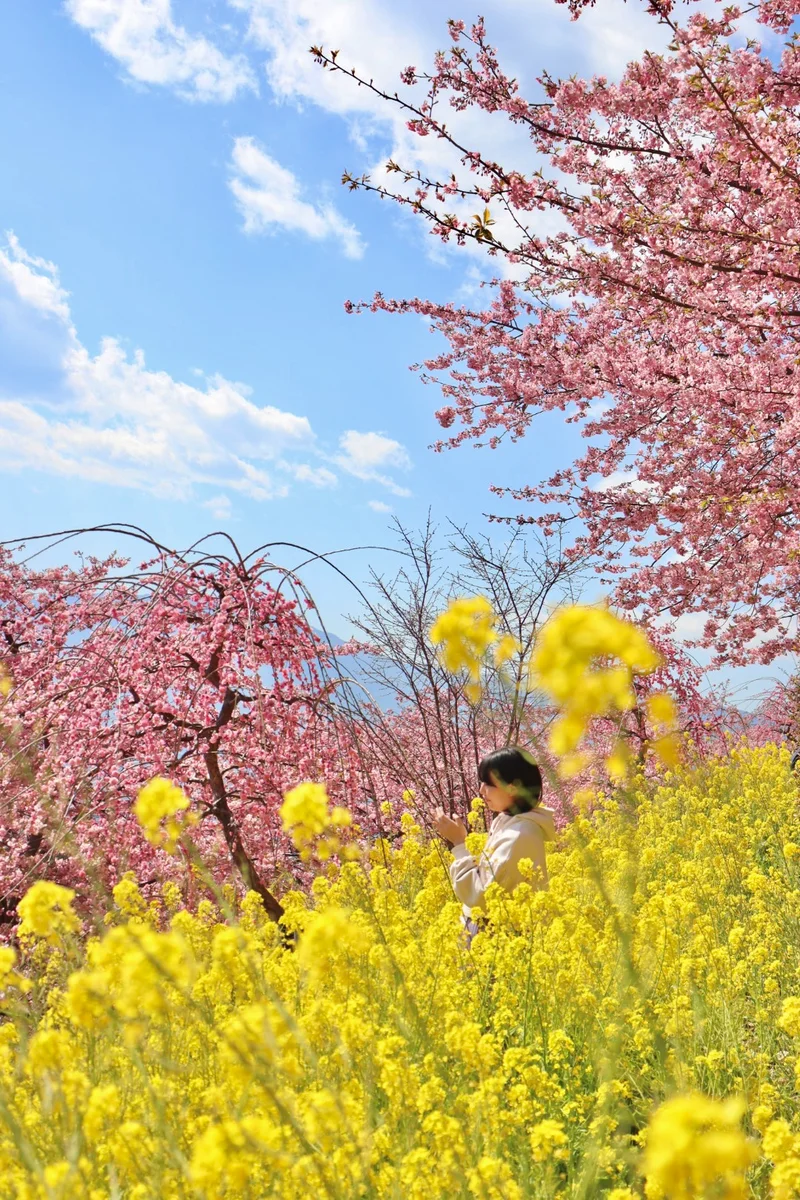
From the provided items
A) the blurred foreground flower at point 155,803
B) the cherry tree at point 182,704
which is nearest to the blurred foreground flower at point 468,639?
the blurred foreground flower at point 155,803

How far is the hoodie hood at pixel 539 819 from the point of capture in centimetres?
444

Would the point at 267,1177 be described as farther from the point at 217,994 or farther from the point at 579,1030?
the point at 579,1030

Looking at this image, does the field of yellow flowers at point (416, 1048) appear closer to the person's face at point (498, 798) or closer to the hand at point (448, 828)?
the hand at point (448, 828)

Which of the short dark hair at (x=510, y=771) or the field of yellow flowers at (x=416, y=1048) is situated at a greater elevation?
the short dark hair at (x=510, y=771)

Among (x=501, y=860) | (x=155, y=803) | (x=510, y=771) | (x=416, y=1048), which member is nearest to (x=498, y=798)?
(x=510, y=771)

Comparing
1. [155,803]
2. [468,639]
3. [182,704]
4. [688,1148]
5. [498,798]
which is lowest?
[688,1148]

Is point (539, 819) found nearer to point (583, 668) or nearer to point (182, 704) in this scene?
point (182, 704)

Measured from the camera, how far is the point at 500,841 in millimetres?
4395

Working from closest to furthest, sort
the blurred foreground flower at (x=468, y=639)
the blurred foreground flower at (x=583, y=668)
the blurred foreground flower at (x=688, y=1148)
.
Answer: the blurred foreground flower at (x=688, y=1148), the blurred foreground flower at (x=583, y=668), the blurred foreground flower at (x=468, y=639)

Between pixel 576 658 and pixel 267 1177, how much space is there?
5.23 feet

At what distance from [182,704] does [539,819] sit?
217cm

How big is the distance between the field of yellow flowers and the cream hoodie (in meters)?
0.22

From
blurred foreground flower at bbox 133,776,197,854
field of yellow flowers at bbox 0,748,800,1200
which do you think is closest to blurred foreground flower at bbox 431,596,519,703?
field of yellow flowers at bbox 0,748,800,1200

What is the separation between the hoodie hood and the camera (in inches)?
175
